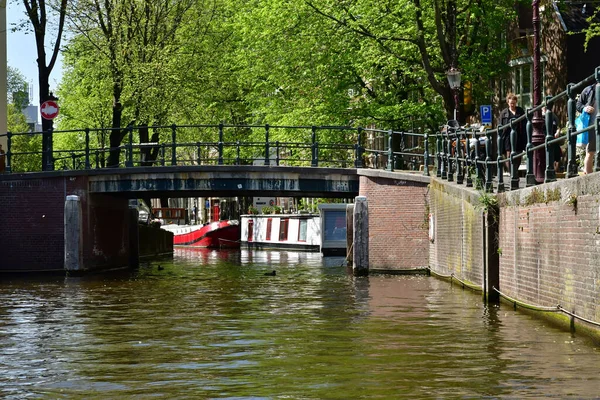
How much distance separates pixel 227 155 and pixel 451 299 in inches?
1243

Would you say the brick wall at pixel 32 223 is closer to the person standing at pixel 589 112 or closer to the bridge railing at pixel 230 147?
the bridge railing at pixel 230 147

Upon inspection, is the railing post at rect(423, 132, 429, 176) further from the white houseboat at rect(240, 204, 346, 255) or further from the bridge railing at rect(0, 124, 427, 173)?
the white houseboat at rect(240, 204, 346, 255)

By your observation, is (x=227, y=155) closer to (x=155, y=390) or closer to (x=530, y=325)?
(x=530, y=325)

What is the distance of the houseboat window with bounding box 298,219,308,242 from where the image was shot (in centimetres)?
5572

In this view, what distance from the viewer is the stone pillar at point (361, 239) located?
2933cm

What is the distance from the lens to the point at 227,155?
51.5 m

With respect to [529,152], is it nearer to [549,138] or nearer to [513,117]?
[549,138]

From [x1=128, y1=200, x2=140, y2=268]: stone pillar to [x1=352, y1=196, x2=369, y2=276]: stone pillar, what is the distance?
10.3 meters

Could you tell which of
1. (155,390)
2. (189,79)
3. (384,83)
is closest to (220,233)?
(189,79)

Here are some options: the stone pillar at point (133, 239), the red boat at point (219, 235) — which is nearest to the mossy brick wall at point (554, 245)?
the stone pillar at point (133, 239)

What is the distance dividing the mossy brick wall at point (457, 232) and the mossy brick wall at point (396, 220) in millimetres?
587

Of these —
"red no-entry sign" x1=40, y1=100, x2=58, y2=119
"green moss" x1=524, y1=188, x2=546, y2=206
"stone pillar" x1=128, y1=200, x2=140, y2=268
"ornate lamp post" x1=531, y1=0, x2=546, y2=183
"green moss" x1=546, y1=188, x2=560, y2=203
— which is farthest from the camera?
"stone pillar" x1=128, y1=200, x2=140, y2=268

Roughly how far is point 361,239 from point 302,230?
1041 inches

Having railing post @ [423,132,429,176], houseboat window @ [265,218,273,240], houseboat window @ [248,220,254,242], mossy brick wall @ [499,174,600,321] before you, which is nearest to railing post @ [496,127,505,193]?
mossy brick wall @ [499,174,600,321]
